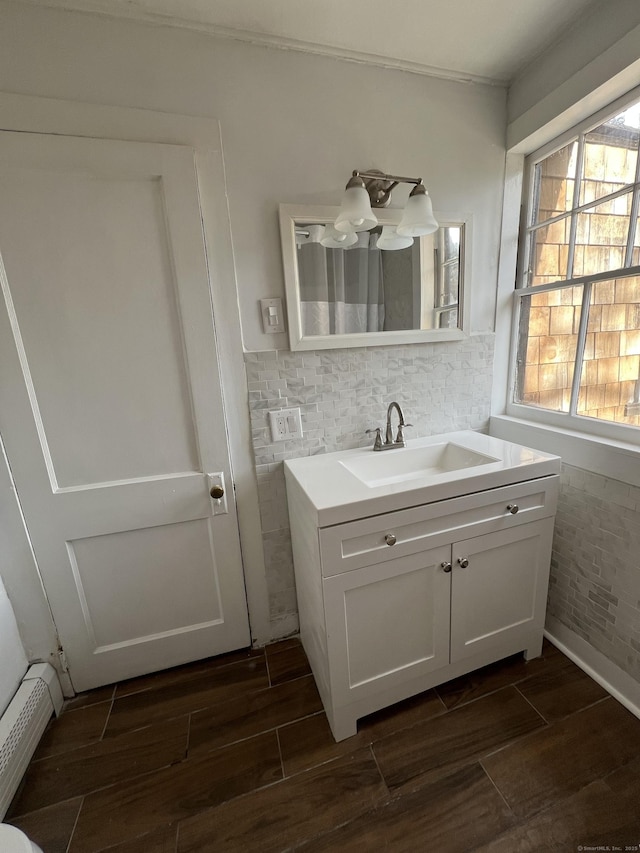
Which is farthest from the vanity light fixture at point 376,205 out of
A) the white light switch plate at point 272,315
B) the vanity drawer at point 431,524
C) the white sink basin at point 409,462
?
the vanity drawer at point 431,524

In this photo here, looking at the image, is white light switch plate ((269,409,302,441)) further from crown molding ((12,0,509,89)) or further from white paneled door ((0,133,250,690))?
crown molding ((12,0,509,89))

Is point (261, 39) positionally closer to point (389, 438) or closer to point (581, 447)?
point (389, 438)

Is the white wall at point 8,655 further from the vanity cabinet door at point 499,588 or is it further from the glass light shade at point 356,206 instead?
the glass light shade at point 356,206

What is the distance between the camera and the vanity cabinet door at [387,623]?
3.53 feet

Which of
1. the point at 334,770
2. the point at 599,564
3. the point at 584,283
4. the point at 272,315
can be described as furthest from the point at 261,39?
the point at 334,770

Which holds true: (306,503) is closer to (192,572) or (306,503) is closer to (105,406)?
(192,572)

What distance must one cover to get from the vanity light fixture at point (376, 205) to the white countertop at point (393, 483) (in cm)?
86

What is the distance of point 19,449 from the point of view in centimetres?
117

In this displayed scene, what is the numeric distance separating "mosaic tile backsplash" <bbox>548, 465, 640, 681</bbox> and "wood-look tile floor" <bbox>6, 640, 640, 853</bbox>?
0.20 meters

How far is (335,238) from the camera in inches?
53.1

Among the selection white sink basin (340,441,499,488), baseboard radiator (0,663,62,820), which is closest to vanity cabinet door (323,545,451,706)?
white sink basin (340,441,499,488)

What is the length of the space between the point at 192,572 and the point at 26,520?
620 mm

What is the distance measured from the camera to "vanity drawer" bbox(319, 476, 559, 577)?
103 cm

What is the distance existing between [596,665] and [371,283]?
5.79ft
